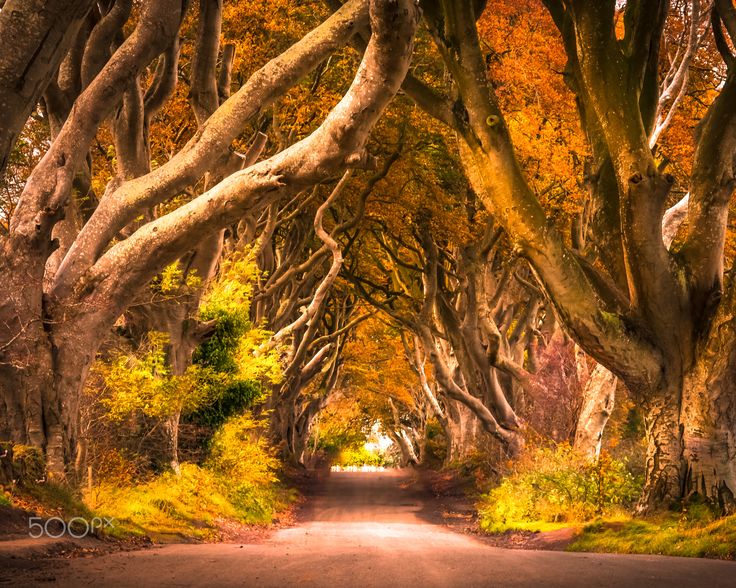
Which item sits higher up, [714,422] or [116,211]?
[116,211]

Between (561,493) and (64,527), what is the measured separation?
32.2 feet

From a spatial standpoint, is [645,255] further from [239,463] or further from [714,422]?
[239,463]

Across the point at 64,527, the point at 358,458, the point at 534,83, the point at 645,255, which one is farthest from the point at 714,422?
the point at 358,458

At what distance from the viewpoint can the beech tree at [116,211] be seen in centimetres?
884

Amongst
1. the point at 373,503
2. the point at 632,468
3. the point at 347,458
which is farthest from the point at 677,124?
the point at 347,458

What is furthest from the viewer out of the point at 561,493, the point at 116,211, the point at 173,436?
the point at 561,493

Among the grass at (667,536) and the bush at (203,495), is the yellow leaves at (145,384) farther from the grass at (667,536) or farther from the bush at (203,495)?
the grass at (667,536)

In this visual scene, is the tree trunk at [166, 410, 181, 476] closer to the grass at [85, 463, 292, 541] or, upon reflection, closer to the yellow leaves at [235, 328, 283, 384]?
the grass at [85, 463, 292, 541]

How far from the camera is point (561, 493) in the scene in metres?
15.1

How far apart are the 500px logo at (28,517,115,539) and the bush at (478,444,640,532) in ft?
26.1

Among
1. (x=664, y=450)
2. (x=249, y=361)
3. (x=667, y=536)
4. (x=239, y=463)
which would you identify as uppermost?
(x=249, y=361)

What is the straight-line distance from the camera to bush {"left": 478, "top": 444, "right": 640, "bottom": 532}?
46.0ft

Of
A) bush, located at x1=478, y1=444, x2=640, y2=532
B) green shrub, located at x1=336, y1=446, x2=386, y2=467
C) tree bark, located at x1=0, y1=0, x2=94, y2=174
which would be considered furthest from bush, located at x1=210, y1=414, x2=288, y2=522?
green shrub, located at x1=336, y1=446, x2=386, y2=467

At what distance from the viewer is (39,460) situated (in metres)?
9.46
